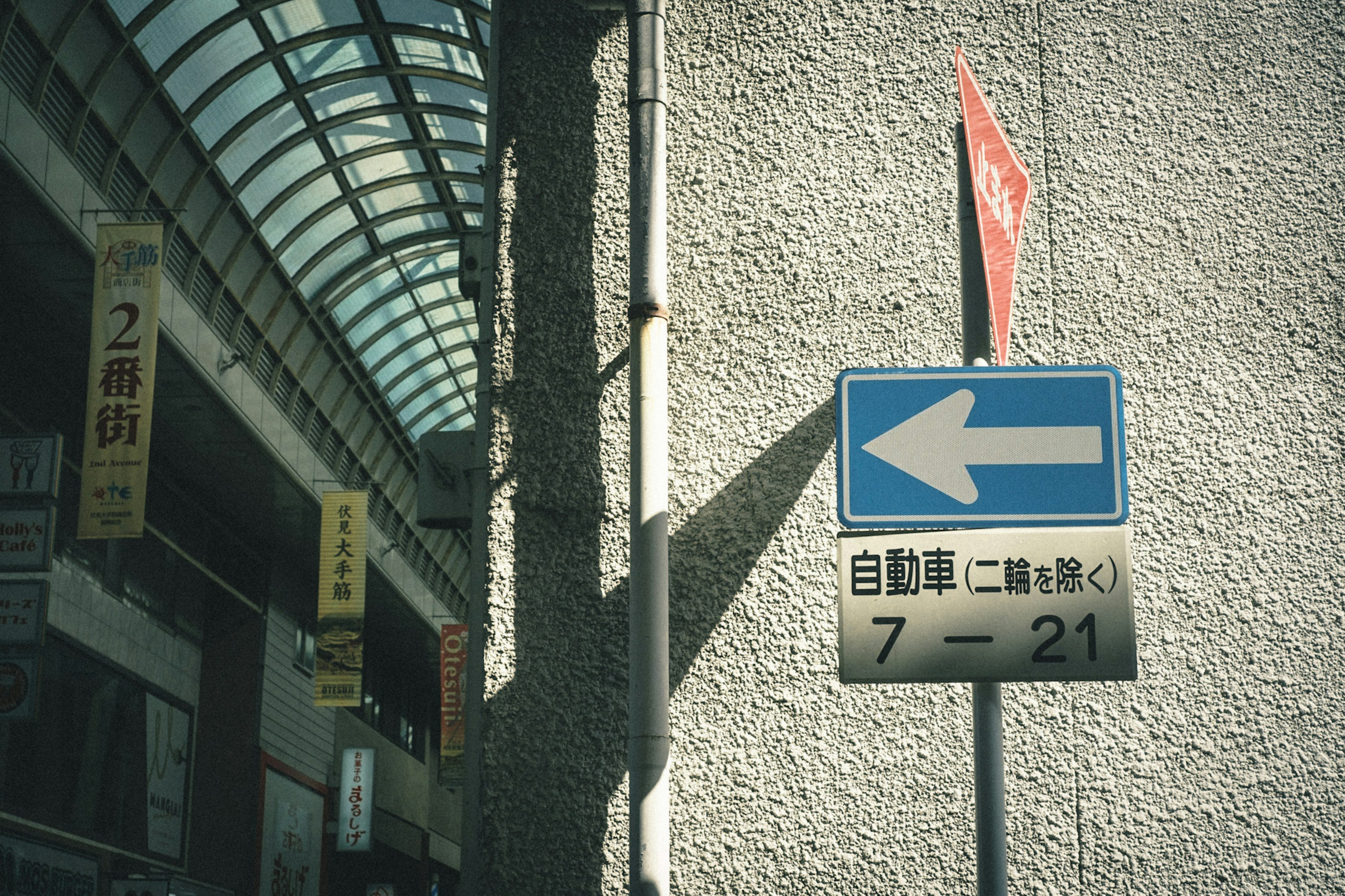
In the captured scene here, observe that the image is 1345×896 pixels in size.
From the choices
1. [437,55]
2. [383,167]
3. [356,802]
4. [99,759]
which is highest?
[437,55]

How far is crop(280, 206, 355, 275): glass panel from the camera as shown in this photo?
20875 millimetres

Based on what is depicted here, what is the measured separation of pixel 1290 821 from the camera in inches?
123

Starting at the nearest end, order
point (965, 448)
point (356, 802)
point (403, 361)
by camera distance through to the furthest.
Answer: point (965, 448) → point (356, 802) → point (403, 361)

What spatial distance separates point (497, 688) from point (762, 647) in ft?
2.39

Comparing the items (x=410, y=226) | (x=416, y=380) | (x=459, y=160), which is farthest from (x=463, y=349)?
(x=459, y=160)

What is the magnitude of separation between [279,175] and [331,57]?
7.02 feet

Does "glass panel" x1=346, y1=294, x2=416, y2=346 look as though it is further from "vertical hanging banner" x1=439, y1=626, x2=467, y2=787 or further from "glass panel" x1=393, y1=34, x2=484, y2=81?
"vertical hanging banner" x1=439, y1=626, x2=467, y2=787

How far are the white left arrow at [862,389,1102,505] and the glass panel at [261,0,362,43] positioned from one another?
16.8 metres

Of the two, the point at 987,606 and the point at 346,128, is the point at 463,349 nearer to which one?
the point at 346,128

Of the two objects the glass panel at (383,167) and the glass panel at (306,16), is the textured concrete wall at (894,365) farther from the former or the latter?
the glass panel at (383,167)

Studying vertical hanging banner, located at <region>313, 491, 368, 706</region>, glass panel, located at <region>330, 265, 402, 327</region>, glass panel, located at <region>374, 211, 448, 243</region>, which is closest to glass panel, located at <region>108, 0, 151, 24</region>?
glass panel, located at <region>374, 211, 448, 243</region>

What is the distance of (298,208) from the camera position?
20406 millimetres

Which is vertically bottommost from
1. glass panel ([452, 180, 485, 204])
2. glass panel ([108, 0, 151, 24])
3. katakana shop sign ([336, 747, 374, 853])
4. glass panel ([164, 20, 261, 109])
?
katakana shop sign ([336, 747, 374, 853])

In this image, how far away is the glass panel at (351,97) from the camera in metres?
19.2
